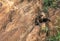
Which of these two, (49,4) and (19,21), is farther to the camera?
(49,4)

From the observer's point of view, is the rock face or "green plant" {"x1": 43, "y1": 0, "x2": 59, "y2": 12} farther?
"green plant" {"x1": 43, "y1": 0, "x2": 59, "y2": 12}

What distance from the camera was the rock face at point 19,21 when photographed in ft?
13.6

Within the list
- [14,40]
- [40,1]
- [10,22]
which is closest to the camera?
[14,40]

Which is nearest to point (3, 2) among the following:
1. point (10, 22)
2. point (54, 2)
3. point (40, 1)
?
point (10, 22)

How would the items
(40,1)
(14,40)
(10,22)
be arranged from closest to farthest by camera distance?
(14,40), (10,22), (40,1)

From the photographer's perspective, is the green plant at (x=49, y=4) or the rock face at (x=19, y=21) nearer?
the rock face at (x=19, y=21)

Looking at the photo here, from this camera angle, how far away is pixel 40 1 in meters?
4.79

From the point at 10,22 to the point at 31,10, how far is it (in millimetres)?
593

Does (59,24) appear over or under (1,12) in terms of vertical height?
under

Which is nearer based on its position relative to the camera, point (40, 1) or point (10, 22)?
point (10, 22)

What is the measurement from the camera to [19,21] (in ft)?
14.3

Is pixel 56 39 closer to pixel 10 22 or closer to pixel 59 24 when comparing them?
pixel 59 24

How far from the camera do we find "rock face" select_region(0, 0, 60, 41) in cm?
414

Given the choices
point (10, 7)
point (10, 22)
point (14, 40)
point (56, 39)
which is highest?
point (10, 7)
